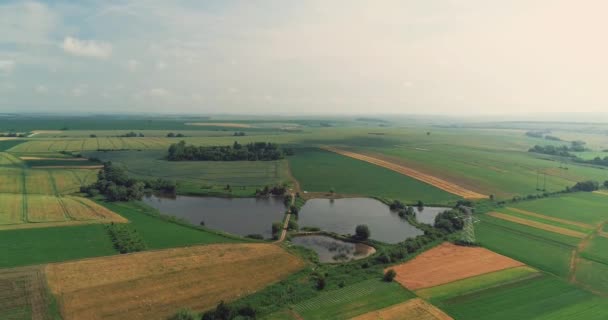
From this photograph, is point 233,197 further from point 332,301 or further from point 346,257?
point 332,301

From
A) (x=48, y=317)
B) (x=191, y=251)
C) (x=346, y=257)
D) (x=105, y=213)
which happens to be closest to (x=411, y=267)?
(x=346, y=257)

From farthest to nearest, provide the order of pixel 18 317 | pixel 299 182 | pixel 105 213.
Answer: pixel 299 182
pixel 105 213
pixel 18 317

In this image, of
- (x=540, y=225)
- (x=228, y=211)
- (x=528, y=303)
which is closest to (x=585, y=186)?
(x=540, y=225)

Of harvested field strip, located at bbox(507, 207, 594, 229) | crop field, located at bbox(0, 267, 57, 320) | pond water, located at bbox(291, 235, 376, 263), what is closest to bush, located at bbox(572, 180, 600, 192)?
harvested field strip, located at bbox(507, 207, 594, 229)

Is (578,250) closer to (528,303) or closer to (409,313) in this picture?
(528,303)

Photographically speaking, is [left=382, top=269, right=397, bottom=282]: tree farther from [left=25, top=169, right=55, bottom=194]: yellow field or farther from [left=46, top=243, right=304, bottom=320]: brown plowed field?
[left=25, top=169, right=55, bottom=194]: yellow field

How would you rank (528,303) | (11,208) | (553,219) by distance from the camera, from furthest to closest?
1. (553,219)
2. (11,208)
3. (528,303)

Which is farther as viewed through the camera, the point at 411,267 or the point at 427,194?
the point at 427,194
